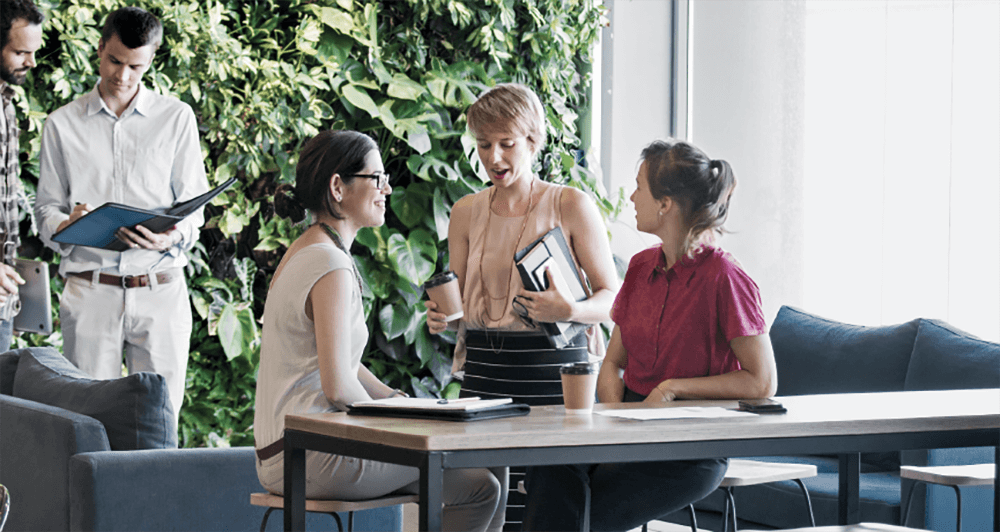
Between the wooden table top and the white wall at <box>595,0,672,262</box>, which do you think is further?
the white wall at <box>595,0,672,262</box>

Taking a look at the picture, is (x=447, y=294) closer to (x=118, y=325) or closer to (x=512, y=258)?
(x=512, y=258)

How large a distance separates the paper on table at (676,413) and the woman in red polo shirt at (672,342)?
19cm

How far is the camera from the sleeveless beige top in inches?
106

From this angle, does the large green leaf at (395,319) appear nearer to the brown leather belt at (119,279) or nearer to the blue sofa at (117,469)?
the brown leather belt at (119,279)

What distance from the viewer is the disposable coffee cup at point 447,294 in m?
2.45

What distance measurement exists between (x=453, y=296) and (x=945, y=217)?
8.32 ft

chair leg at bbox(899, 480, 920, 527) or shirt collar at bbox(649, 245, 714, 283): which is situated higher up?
shirt collar at bbox(649, 245, 714, 283)

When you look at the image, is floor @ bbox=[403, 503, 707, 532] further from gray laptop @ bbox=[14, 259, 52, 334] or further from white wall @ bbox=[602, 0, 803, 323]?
gray laptop @ bbox=[14, 259, 52, 334]

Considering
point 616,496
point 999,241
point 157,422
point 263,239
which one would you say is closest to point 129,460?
point 157,422

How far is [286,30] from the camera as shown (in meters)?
4.37

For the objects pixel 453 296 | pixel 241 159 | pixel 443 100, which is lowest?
pixel 453 296

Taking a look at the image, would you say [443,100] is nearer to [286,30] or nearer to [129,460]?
[286,30]

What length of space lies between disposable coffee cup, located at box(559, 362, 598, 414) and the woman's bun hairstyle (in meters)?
0.48

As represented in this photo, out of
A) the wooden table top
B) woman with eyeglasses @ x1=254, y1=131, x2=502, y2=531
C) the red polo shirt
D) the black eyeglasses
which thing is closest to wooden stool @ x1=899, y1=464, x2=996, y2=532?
the wooden table top
